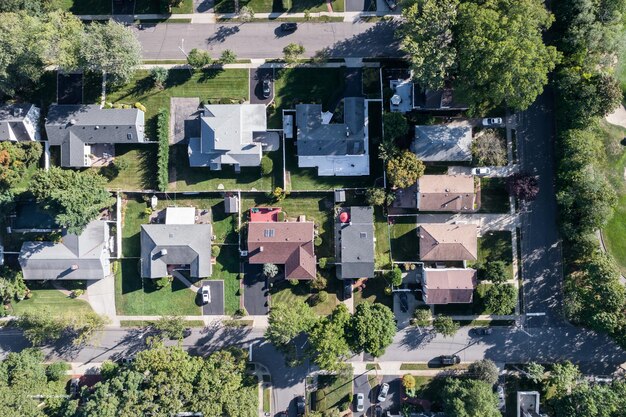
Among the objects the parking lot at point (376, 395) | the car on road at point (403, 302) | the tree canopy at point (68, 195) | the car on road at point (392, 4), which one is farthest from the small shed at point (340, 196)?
the tree canopy at point (68, 195)

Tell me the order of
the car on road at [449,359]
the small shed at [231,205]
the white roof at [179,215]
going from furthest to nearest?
1. the car on road at [449,359]
2. the small shed at [231,205]
3. the white roof at [179,215]

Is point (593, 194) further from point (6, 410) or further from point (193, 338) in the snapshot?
point (6, 410)

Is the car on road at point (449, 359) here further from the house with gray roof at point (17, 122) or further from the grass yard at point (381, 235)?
the house with gray roof at point (17, 122)

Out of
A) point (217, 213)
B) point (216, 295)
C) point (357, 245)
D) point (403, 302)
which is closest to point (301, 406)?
point (216, 295)

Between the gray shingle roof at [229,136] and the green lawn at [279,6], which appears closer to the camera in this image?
the gray shingle roof at [229,136]

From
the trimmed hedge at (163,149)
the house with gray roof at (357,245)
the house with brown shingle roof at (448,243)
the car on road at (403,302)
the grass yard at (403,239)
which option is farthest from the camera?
the grass yard at (403,239)

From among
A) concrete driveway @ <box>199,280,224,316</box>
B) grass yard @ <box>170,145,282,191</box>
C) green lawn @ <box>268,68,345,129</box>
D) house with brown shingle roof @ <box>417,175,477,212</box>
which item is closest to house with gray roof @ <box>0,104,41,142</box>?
grass yard @ <box>170,145,282,191</box>

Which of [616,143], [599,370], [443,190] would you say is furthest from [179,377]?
[616,143]

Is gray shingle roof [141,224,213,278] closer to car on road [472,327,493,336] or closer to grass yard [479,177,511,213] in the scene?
car on road [472,327,493,336]
